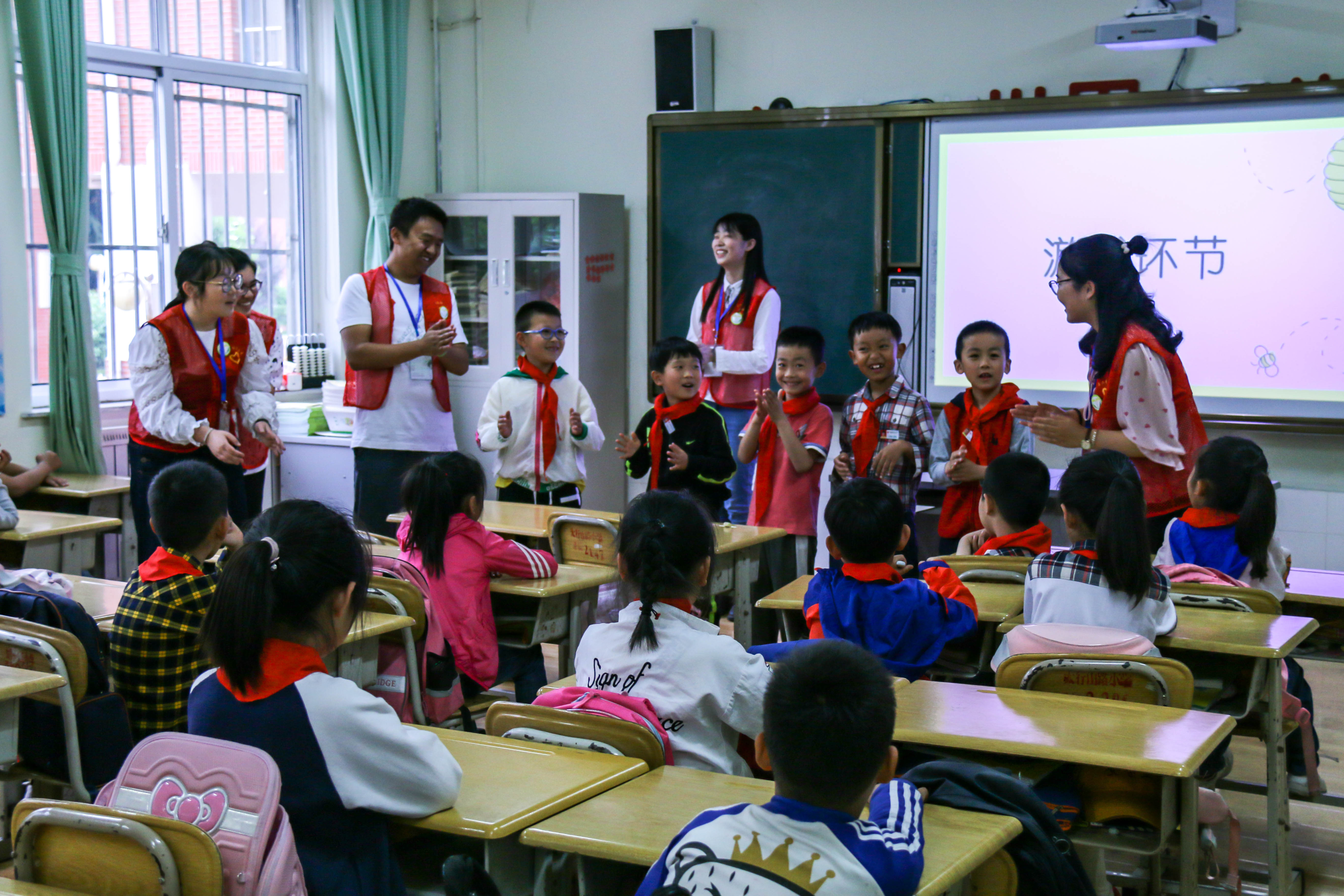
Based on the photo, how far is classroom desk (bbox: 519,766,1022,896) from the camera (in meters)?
1.49

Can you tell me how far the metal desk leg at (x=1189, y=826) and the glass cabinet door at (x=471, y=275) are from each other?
4.99 meters

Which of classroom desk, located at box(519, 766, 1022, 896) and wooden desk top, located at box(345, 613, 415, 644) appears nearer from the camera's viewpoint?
classroom desk, located at box(519, 766, 1022, 896)

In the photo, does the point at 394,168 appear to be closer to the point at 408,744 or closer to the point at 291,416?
the point at 291,416

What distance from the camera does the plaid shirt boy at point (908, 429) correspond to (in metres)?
4.03

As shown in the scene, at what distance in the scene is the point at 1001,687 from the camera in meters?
2.26

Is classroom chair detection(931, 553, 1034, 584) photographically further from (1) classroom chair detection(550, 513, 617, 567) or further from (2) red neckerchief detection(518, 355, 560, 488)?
(2) red neckerchief detection(518, 355, 560, 488)

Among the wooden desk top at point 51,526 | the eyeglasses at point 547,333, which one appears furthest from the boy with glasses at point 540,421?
the wooden desk top at point 51,526

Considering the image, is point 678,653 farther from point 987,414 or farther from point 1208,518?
point 987,414

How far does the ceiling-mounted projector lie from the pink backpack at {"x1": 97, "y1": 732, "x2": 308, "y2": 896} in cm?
449

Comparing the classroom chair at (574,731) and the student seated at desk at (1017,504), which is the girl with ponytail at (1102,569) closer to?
the student seated at desk at (1017,504)

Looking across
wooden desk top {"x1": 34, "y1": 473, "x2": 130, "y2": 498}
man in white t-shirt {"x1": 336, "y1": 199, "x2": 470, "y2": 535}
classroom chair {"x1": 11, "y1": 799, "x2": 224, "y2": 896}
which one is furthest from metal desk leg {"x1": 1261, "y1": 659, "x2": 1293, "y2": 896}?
wooden desk top {"x1": 34, "y1": 473, "x2": 130, "y2": 498}

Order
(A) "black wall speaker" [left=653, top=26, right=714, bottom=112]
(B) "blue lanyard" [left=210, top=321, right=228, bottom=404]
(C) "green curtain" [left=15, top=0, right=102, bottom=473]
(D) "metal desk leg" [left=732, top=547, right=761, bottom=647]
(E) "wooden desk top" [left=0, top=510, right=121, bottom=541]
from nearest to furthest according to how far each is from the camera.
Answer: (E) "wooden desk top" [left=0, top=510, right=121, bottom=541]
(D) "metal desk leg" [left=732, top=547, right=761, bottom=647]
(B) "blue lanyard" [left=210, top=321, right=228, bottom=404]
(C) "green curtain" [left=15, top=0, right=102, bottom=473]
(A) "black wall speaker" [left=653, top=26, right=714, bottom=112]

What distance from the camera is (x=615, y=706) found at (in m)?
1.99

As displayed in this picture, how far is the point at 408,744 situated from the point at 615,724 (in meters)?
0.35
